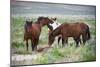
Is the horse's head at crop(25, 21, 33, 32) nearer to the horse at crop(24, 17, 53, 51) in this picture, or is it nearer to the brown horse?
the horse at crop(24, 17, 53, 51)

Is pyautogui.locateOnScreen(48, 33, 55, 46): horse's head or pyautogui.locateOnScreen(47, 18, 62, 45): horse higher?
pyautogui.locateOnScreen(47, 18, 62, 45): horse

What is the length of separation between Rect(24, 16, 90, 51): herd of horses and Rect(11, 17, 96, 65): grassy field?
5 centimetres

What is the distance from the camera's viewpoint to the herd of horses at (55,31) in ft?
7.43

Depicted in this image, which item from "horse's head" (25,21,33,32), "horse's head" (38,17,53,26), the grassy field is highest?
"horse's head" (38,17,53,26)

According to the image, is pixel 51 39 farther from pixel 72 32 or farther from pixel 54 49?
pixel 72 32

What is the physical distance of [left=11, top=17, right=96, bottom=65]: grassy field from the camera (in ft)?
7.18

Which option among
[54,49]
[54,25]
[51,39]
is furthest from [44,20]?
[54,49]

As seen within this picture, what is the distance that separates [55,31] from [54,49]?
22 cm

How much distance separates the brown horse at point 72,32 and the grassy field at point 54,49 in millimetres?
52

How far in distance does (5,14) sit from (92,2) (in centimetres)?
117

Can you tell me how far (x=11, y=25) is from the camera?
216 centimetres

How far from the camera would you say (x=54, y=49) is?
2.36 m

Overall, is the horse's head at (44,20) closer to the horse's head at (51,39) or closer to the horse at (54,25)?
the horse at (54,25)

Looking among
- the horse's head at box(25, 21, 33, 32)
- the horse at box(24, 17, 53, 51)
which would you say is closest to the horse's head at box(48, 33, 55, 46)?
the horse at box(24, 17, 53, 51)
